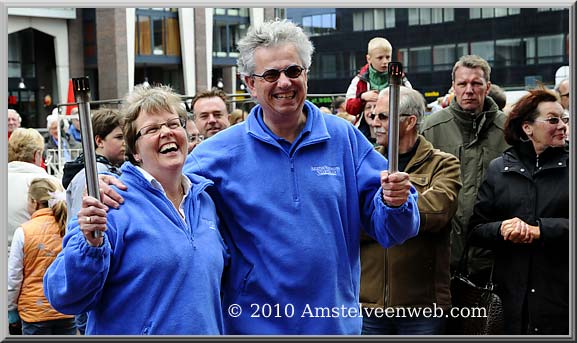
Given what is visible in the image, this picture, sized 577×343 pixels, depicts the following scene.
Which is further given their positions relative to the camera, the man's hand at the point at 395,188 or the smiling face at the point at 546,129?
the smiling face at the point at 546,129

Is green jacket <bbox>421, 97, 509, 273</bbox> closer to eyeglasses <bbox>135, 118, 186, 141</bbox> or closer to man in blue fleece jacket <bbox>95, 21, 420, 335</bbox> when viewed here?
man in blue fleece jacket <bbox>95, 21, 420, 335</bbox>

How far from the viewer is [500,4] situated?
9.55 feet

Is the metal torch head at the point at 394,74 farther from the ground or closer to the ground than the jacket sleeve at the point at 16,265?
farther from the ground

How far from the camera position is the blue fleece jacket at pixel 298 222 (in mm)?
3121

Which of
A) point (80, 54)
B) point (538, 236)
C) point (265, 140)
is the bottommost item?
point (538, 236)

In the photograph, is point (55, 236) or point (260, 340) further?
point (55, 236)

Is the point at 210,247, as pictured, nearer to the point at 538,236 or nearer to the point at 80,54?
the point at 538,236

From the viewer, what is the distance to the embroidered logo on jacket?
10.4ft

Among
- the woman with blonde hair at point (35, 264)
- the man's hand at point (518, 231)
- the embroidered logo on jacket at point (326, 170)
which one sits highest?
the embroidered logo on jacket at point (326, 170)

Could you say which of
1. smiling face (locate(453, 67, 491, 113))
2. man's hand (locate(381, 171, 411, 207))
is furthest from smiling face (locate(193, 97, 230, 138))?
man's hand (locate(381, 171, 411, 207))

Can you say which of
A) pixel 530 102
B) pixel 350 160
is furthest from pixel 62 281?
pixel 530 102

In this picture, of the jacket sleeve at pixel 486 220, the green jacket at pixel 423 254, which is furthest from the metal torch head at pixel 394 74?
the jacket sleeve at pixel 486 220

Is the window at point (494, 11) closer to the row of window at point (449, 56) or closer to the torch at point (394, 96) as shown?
the torch at point (394, 96)

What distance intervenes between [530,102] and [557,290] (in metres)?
0.96
